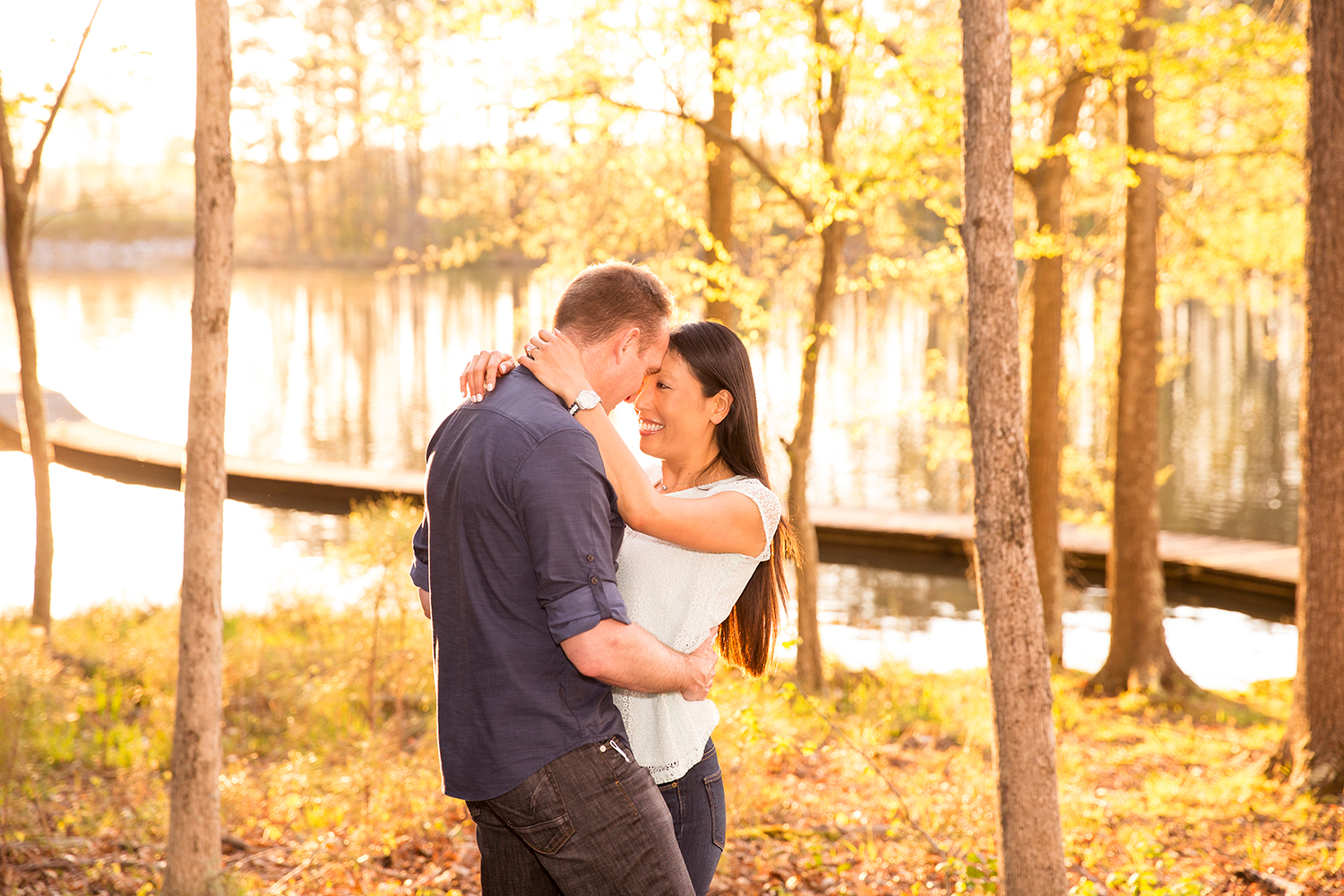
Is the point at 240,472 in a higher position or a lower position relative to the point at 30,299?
lower

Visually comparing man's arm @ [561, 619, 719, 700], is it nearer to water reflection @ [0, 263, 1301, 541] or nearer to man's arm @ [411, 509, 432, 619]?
man's arm @ [411, 509, 432, 619]

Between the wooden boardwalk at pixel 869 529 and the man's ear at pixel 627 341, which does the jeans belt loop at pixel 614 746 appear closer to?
the man's ear at pixel 627 341

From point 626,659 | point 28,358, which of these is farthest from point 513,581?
point 28,358

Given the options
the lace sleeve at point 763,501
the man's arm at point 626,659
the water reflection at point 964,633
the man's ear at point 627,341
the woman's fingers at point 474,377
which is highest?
the man's ear at point 627,341

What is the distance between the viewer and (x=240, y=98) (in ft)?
183

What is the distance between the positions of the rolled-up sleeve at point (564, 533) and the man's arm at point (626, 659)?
0.02m

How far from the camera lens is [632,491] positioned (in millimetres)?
2053

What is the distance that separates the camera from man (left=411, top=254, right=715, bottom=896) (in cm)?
183

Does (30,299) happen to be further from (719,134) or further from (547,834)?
(547,834)

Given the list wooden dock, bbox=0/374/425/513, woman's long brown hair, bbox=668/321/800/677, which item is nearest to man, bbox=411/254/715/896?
woman's long brown hair, bbox=668/321/800/677

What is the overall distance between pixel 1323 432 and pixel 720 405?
4.30 meters

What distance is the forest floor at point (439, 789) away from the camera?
4207mm

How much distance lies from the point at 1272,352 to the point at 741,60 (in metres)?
10.8

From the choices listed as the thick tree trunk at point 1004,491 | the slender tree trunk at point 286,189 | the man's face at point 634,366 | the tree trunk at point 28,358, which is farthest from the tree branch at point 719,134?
the slender tree trunk at point 286,189
